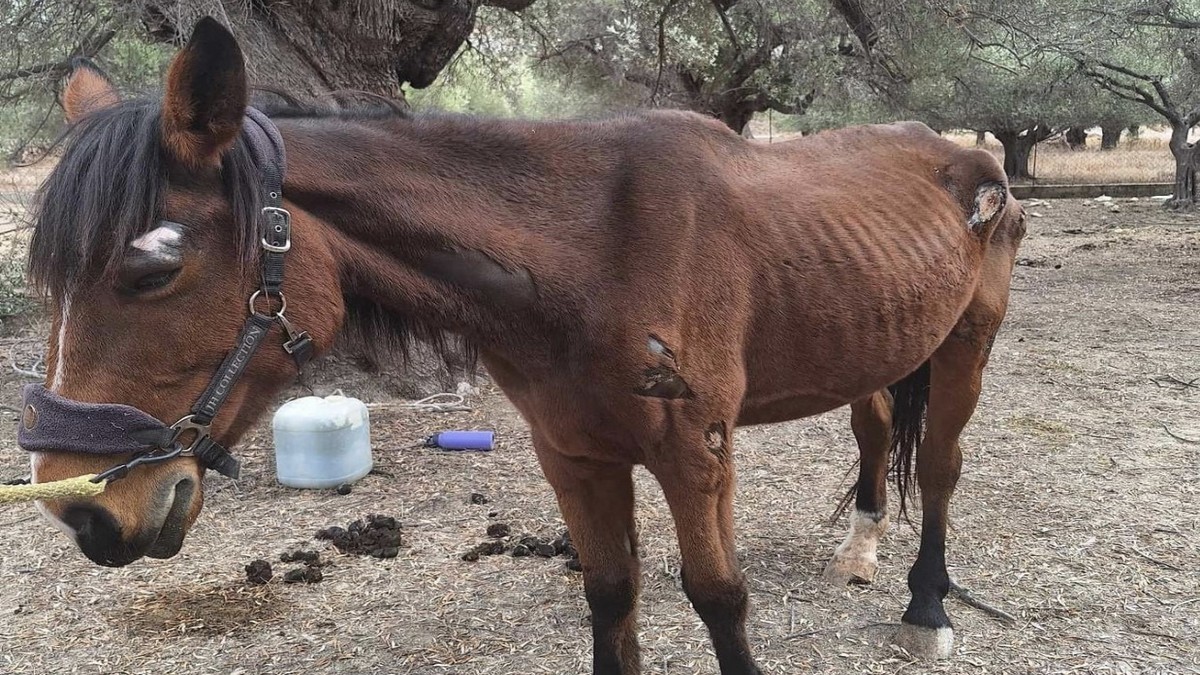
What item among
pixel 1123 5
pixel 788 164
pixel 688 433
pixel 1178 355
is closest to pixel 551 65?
pixel 1123 5

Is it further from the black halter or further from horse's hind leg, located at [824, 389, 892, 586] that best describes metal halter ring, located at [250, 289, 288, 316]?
horse's hind leg, located at [824, 389, 892, 586]

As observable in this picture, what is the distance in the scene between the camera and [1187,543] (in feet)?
11.2

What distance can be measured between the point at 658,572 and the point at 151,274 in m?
2.44

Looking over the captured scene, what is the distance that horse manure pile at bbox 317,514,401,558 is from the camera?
3.51 metres

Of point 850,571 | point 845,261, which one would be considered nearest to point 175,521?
point 845,261

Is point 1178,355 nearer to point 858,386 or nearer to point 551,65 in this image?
point 858,386

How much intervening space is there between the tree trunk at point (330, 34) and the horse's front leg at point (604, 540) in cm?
330

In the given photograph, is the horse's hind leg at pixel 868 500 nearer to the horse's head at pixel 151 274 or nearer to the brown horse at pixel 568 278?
the brown horse at pixel 568 278

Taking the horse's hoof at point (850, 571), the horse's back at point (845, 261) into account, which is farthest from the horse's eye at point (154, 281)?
the horse's hoof at point (850, 571)

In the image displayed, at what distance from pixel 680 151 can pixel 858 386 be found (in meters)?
1.01

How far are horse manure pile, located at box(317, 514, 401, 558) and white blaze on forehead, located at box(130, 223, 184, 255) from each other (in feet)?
7.70

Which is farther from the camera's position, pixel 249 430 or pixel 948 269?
pixel 948 269

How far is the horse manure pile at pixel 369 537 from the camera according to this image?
11.5 ft

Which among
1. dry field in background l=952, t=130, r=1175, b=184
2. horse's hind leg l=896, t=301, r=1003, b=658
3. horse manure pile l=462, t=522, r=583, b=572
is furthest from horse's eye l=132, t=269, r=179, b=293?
dry field in background l=952, t=130, r=1175, b=184
